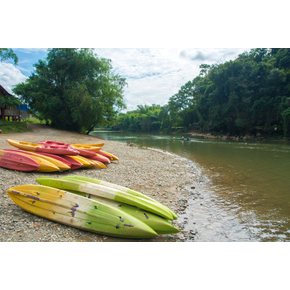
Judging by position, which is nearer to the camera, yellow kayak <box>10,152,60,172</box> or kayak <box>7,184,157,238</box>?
kayak <box>7,184,157,238</box>

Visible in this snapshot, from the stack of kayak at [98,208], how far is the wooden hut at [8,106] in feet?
69.5

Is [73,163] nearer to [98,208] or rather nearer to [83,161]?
[83,161]

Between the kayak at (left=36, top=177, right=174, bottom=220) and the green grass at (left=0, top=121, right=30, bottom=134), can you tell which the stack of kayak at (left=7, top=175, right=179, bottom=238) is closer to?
the kayak at (left=36, top=177, right=174, bottom=220)

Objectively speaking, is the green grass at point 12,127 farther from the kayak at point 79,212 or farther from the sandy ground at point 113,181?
the kayak at point 79,212

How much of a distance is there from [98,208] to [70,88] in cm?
2651

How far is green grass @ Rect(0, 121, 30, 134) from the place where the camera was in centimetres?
2300

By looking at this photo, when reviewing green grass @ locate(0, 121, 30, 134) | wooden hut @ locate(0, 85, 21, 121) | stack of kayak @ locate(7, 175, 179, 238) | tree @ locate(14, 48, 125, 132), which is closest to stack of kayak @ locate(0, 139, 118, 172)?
stack of kayak @ locate(7, 175, 179, 238)

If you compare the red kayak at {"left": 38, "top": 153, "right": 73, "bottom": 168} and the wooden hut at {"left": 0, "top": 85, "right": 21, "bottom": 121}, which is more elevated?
the wooden hut at {"left": 0, "top": 85, "right": 21, "bottom": 121}

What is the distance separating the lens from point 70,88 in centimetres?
2983

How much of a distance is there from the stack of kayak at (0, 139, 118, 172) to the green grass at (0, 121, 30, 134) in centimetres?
1324

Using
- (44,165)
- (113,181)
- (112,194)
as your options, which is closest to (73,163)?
(44,165)

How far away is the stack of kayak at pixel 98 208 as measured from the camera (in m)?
4.85

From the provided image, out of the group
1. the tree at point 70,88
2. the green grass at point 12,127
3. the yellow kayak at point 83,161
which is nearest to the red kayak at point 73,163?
the yellow kayak at point 83,161

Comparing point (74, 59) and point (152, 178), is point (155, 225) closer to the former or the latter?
point (152, 178)
